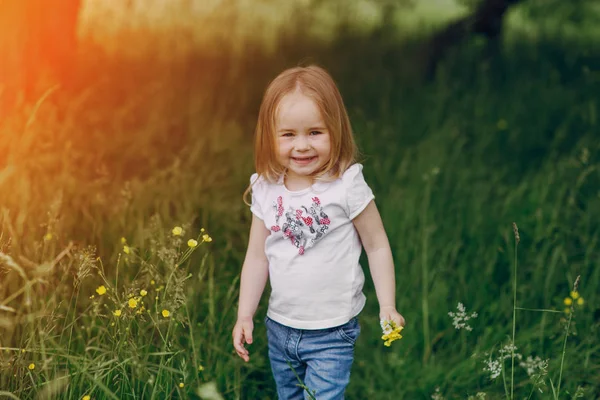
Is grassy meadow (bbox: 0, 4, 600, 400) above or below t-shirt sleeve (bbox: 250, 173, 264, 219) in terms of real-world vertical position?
below

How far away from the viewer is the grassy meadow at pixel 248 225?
238cm

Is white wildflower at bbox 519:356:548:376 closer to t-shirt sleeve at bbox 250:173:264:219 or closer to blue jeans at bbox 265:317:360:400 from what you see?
blue jeans at bbox 265:317:360:400

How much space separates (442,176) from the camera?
4.22 m

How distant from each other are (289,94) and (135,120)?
290 cm

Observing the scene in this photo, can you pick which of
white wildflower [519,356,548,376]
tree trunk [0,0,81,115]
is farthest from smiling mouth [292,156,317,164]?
tree trunk [0,0,81,115]

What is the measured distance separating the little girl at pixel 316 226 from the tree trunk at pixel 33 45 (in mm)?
1852

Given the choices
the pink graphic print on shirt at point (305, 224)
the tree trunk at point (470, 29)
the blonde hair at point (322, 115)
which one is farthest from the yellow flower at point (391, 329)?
the tree trunk at point (470, 29)

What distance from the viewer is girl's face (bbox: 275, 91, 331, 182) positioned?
2125mm

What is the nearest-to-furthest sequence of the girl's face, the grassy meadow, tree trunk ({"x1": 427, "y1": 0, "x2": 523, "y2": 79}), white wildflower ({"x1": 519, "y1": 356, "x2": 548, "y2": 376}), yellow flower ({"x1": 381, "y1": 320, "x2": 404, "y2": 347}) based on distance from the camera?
yellow flower ({"x1": 381, "y1": 320, "x2": 404, "y2": 347}), the girl's face, white wildflower ({"x1": 519, "y1": 356, "x2": 548, "y2": 376}), the grassy meadow, tree trunk ({"x1": 427, "y1": 0, "x2": 523, "y2": 79})

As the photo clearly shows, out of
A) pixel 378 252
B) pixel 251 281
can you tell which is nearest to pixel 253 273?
pixel 251 281

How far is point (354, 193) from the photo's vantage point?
2.15 metres

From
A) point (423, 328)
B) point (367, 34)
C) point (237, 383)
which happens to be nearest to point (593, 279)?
point (423, 328)

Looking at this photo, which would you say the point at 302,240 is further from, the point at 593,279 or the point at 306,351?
the point at 593,279

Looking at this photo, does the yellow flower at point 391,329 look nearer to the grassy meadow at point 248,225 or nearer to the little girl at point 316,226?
the little girl at point 316,226
